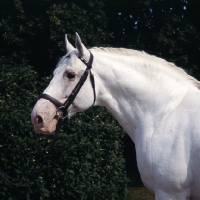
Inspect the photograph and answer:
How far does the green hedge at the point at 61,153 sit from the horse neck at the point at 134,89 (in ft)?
7.43

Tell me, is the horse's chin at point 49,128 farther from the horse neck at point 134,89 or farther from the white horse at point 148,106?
the horse neck at point 134,89

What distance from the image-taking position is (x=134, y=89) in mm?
3355

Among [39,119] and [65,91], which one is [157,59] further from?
[39,119]

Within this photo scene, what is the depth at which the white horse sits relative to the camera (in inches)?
118

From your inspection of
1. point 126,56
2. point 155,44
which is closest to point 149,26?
point 155,44

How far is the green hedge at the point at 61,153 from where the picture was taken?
5.43 meters

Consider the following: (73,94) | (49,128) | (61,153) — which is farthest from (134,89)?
(61,153)

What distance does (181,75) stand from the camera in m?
3.39

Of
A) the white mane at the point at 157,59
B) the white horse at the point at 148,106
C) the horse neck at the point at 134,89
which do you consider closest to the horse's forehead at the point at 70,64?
the white horse at the point at 148,106

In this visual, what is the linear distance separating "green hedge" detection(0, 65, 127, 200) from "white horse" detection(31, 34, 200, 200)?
7.35ft

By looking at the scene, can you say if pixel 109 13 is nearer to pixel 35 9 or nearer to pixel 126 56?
pixel 35 9

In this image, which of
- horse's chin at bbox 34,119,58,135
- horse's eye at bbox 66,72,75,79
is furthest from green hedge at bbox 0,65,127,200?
horse's eye at bbox 66,72,75,79

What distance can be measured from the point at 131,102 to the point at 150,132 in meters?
0.34

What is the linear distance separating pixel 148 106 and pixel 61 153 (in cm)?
254
